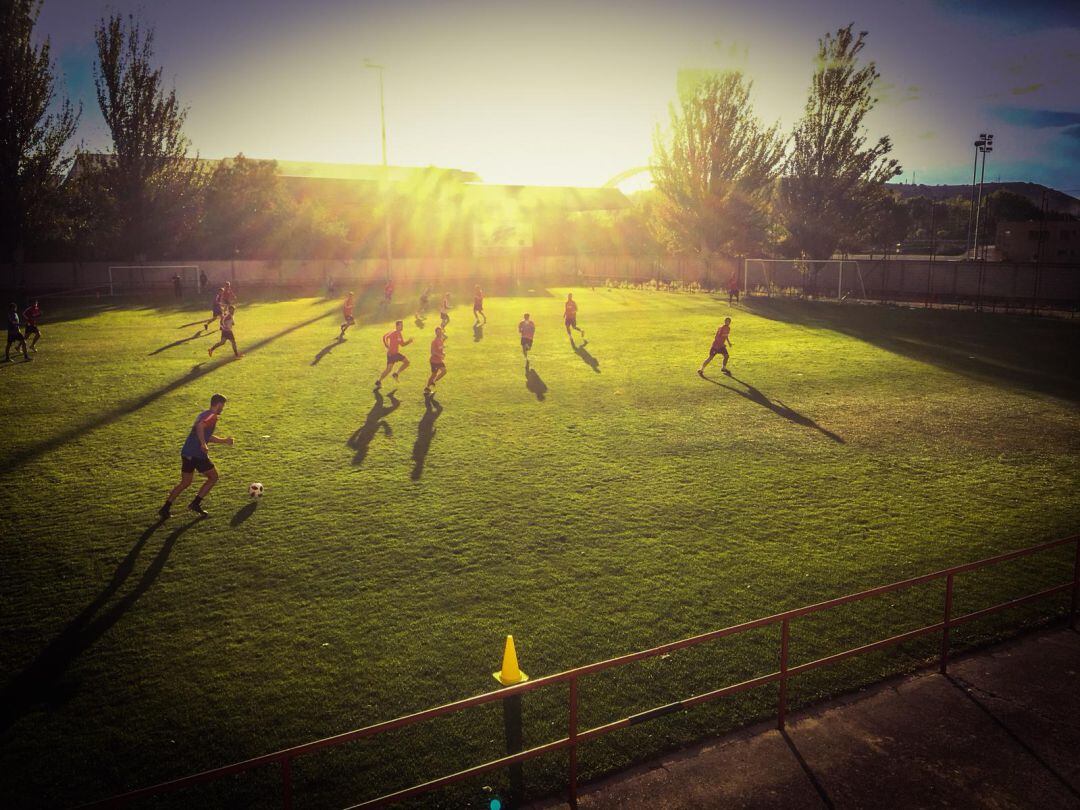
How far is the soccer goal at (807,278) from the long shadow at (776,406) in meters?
30.3

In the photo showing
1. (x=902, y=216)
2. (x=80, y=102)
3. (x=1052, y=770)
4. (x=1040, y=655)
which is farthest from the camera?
(x=902, y=216)

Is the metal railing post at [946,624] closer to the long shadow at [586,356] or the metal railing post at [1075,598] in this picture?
the metal railing post at [1075,598]

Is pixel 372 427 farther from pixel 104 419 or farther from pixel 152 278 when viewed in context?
pixel 152 278

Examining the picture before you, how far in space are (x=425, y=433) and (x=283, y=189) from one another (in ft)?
192

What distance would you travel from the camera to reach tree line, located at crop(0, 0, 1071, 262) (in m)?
50.8

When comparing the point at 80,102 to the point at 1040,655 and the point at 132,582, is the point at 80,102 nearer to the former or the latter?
the point at 132,582

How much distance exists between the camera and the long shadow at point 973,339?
76.1ft

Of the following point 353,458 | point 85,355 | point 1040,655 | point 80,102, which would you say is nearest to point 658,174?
point 80,102

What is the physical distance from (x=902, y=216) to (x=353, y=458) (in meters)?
118

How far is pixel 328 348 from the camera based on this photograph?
27.2 metres

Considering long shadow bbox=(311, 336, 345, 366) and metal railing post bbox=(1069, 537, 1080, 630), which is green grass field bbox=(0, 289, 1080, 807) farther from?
long shadow bbox=(311, 336, 345, 366)

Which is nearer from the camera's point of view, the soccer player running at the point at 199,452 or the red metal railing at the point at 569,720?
the red metal railing at the point at 569,720

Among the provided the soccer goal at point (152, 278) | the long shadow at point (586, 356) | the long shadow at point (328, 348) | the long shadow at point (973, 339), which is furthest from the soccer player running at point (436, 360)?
the soccer goal at point (152, 278)

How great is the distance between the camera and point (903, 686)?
6.96 meters
